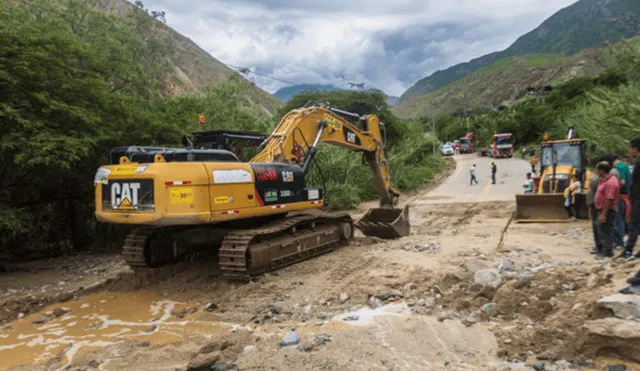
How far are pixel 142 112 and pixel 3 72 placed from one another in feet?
11.0

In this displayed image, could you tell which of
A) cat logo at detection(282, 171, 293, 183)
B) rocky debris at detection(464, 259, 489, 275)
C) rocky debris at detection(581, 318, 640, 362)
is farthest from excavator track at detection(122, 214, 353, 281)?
rocky debris at detection(581, 318, 640, 362)

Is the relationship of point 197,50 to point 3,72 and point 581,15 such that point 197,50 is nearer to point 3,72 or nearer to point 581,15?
point 3,72

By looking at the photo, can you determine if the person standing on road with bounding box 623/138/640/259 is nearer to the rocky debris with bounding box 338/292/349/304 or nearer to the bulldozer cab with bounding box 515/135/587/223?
the rocky debris with bounding box 338/292/349/304

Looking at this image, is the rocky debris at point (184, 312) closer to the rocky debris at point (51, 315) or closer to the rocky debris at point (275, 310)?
the rocky debris at point (275, 310)

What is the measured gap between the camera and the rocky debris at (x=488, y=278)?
222 inches

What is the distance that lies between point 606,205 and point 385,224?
178 inches

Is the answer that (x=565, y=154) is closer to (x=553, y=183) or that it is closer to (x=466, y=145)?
(x=553, y=183)

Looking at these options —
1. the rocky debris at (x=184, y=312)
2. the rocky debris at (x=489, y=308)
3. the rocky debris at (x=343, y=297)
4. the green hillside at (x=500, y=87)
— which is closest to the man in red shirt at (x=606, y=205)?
the rocky debris at (x=489, y=308)

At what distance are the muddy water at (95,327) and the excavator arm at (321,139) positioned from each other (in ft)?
10.3

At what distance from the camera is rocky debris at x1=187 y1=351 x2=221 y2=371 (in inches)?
159

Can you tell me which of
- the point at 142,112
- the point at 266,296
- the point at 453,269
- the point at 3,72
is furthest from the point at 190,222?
the point at 142,112

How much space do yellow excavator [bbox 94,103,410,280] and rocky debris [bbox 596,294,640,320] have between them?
4499mm

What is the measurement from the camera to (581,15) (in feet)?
636

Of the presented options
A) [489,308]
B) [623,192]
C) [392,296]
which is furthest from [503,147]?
[489,308]
